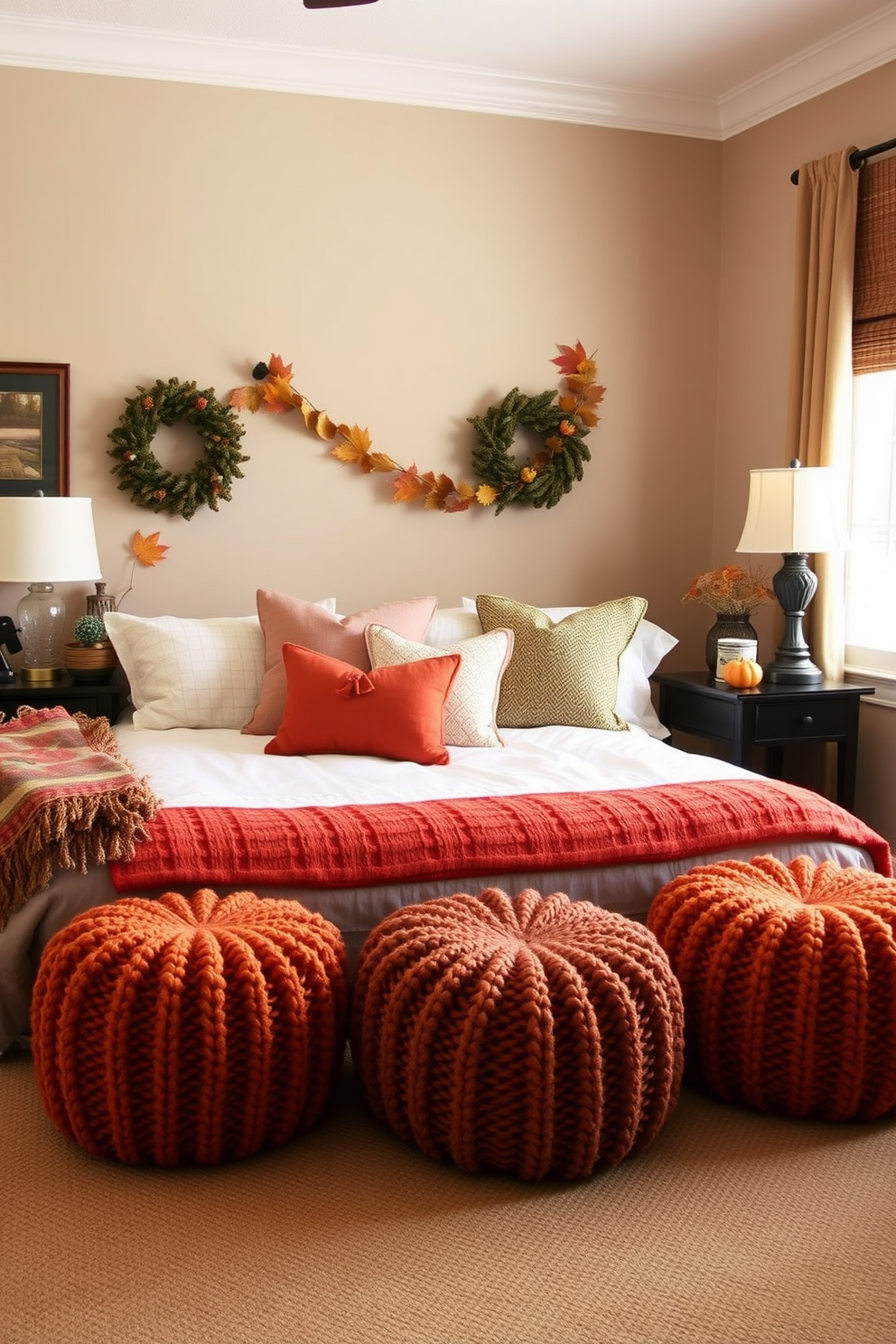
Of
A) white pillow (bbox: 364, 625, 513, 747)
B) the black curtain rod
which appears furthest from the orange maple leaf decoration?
the black curtain rod

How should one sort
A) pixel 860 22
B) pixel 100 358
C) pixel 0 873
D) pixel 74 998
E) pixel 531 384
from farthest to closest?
pixel 531 384 → pixel 100 358 → pixel 860 22 → pixel 0 873 → pixel 74 998

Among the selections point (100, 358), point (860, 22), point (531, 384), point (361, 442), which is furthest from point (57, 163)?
point (860, 22)

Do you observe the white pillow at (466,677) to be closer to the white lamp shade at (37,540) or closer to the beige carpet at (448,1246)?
the white lamp shade at (37,540)

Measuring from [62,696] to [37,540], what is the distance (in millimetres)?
503

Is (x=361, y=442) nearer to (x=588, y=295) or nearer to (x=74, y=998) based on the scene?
(x=588, y=295)

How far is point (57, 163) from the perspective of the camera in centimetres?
397

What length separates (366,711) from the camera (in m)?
3.28

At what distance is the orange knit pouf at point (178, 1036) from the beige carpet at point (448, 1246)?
79 millimetres

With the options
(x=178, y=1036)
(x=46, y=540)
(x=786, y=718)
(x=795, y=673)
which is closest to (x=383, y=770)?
(x=178, y=1036)

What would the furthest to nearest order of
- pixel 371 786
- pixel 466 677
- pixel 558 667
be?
pixel 558 667
pixel 466 677
pixel 371 786

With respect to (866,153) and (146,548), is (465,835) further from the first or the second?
(866,153)

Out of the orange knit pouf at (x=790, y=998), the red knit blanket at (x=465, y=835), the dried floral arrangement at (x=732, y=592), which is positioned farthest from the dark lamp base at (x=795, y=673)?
the orange knit pouf at (x=790, y=998)

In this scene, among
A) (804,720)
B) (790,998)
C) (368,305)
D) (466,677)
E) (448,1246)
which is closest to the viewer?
(448,1246)

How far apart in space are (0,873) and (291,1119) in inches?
30.8
